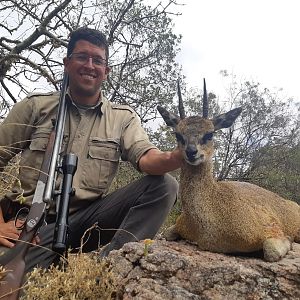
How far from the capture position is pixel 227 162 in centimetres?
1986

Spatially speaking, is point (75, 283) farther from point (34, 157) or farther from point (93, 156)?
point (34, 157)

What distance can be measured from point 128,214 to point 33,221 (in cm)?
131

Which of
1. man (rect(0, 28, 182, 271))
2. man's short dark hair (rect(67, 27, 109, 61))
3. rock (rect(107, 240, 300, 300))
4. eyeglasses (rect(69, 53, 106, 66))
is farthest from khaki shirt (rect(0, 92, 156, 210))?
rock (rect(107, 240, 300, 300))

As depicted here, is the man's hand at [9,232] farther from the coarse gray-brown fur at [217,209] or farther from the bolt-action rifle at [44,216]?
the coarse gray-brown fur at [217,209]

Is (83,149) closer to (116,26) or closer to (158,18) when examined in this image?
(116,26)

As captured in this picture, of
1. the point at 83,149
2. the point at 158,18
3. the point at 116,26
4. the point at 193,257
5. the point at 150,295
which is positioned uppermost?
the point at 158,18

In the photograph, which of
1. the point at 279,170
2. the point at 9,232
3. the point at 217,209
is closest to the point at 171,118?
the point at 217,209

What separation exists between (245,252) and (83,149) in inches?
82.9

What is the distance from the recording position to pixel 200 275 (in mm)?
3809

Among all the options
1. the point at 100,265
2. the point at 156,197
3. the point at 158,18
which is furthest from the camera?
the point at 158,18

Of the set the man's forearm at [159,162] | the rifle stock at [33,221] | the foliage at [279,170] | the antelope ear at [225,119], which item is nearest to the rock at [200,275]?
the rifle stock at [33,221]

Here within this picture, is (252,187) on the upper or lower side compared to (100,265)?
upper

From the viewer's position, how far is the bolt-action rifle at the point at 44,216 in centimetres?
348

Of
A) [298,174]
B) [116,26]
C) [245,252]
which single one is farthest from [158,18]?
[245,252]
